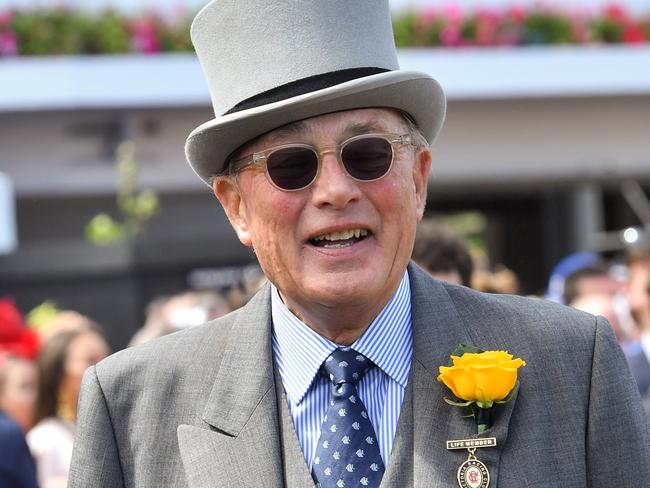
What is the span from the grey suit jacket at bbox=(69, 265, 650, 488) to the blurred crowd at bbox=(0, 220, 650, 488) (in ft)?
6.74

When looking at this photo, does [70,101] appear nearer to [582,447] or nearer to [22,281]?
[22,281]

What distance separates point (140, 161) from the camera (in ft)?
53.5

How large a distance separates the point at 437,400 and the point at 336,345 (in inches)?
10.9

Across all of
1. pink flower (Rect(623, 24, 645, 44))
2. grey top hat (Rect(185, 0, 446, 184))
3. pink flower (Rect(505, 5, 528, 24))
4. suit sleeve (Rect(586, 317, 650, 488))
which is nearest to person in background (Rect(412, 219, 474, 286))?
grey top hat (Rect(185, 0, 446, 184))

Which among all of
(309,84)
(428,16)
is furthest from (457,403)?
(428,16)

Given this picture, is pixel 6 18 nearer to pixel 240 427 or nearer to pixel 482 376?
pixel 240 427

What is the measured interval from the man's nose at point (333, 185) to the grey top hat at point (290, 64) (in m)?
0.12

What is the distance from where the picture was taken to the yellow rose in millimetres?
2557

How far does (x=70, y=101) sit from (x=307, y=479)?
42.8 feet

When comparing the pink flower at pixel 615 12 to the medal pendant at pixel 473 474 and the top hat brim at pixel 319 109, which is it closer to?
the top hat brim at pixel 319 109

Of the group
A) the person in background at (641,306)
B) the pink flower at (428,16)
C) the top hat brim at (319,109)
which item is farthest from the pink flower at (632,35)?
the top hat brim at (319,109)

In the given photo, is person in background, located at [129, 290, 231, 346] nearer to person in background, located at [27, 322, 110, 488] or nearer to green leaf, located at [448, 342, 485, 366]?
person in background, located at [27, 322, 110, 488]

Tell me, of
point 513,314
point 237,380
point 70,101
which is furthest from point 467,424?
point 70,101

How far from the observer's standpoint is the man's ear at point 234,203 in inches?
114
